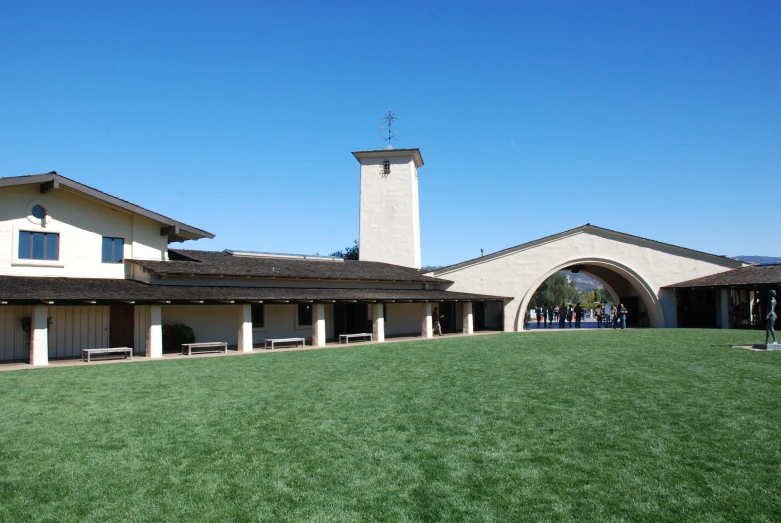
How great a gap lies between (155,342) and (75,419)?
10803 millimetres

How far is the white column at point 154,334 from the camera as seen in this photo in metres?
20.0

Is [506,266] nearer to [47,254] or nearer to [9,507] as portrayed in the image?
[47,254]

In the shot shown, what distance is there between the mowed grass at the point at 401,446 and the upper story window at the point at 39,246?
7243 millimetres

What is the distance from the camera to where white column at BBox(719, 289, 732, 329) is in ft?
102

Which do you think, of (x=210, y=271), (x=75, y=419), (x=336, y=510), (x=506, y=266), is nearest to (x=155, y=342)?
(x=210, y=271)

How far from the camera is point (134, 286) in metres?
20.9

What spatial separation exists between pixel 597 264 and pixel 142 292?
2505 centimetres

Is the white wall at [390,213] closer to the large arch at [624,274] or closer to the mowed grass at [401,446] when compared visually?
the large arch at [624,274]

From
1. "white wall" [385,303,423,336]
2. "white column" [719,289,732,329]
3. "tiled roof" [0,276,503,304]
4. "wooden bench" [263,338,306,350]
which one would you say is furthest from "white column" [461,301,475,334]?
"white column" [719,289,732,329]

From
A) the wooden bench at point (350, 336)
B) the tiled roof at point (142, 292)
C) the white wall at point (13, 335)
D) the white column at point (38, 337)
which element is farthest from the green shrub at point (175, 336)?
the wooden bench at point (350, 336)

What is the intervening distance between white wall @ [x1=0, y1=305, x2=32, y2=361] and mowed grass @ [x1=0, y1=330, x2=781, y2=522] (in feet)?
19.5

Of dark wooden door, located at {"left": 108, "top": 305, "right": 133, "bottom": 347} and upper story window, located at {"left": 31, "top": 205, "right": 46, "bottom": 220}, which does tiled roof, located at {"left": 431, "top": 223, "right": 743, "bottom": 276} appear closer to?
dark wooden door, located at {"left": 108, "top": 305, "right": 133, "bottom": 347}

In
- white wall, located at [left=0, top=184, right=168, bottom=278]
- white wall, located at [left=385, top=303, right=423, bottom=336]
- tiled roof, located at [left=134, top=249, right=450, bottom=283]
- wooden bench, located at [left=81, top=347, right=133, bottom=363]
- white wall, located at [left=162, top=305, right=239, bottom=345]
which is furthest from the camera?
white wall, located at [left=385, top=303, right=423, bottom=336]

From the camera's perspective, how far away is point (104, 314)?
21.2 metres
